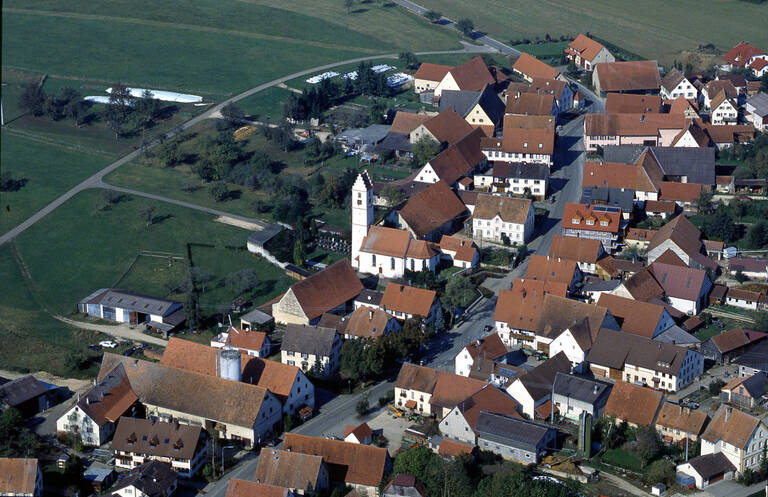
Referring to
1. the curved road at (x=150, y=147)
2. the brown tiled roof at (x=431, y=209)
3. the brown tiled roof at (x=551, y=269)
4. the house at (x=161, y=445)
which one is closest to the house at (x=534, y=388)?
the brown tiled roof at (x=551, y=269)

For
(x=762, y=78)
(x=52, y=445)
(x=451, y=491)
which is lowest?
(x=52, y=445)

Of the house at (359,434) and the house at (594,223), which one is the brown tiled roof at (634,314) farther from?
the house at (359,434)

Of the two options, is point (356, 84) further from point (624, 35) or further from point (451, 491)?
point (451, 491)

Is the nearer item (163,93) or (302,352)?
(302,352)

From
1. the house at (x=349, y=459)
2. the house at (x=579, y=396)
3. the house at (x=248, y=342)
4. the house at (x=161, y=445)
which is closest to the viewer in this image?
the house at (x=349, y=459)

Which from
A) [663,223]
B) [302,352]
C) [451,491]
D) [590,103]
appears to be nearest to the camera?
[451,491]

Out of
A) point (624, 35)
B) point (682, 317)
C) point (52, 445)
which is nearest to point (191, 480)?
point (52, 445)

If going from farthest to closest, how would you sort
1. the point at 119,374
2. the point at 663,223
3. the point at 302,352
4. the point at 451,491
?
the point at 663,223, the point at 302,352, the point at 119,374, the point at 451,491

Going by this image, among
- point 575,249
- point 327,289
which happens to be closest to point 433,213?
point 575,249
